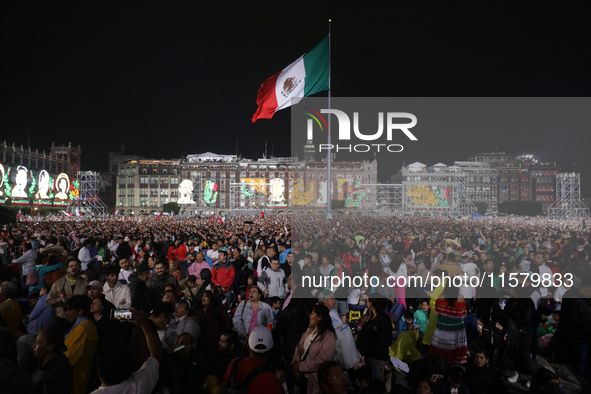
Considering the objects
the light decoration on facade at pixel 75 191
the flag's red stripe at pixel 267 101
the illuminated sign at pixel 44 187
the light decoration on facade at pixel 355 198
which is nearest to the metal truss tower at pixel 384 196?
the light decoration on facade at pixel 355 198

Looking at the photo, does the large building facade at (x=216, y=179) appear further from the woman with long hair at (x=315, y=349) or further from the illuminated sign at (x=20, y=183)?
the woman with long hair at (x=315, y=349)

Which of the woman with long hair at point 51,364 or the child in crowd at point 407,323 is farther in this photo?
the child in crowd at point 407,323

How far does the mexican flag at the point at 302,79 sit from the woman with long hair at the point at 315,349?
38.1 ft

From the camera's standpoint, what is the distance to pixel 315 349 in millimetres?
3590

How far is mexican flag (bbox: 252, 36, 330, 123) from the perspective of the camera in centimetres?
1423

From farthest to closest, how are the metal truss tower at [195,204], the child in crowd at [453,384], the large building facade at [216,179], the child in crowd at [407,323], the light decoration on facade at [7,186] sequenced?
the large building facade at [216,179] < the metal truss tower at [195,204] < the light decoration on facade at [7,186] < the child in crowd at [407,323] < the child in crowd at [453,384]

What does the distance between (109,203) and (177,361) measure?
10394 cm

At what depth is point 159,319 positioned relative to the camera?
4266 millimetres

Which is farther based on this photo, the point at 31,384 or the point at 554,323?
the point at 554,323

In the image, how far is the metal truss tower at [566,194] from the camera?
1101cm

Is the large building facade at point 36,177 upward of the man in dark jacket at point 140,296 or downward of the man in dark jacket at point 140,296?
upward

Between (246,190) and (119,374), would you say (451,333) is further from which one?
(246,190)

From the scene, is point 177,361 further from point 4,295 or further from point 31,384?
point 4,295

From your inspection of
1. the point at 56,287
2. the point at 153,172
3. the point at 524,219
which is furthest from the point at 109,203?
the point at 56,287
